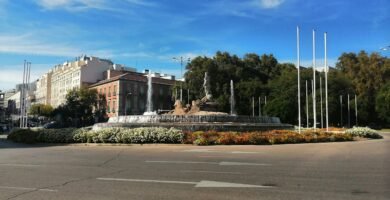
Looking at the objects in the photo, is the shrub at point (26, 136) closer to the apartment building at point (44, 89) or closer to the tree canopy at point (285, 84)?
the tree canopy at point (285, 84)

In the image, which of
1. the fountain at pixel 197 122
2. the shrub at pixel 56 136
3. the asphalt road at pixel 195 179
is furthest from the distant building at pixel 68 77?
the asphalt road at pixel 195 179

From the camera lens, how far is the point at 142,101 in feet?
367

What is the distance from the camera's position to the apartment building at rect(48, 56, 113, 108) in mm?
129625

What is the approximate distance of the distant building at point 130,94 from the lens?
10681 centimetres

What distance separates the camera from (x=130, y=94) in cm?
10706

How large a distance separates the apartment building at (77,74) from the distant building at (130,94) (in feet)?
33.4

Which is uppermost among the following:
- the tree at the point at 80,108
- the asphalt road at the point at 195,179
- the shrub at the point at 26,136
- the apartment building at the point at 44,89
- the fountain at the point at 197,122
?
the apartment building at the point at 44,89

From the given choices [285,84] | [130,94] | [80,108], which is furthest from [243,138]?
[80,108]

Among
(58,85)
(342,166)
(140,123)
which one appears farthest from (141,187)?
(58,85)

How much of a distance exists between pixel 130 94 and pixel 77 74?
3055cm

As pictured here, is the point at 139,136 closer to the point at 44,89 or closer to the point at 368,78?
the point at 368,78

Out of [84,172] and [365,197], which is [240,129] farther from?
[365,197]

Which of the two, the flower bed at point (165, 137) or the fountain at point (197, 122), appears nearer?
the flower bed at point (165, 137)

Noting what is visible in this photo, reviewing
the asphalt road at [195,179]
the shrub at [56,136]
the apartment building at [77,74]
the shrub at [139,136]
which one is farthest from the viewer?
the apartment building at [77,74]
